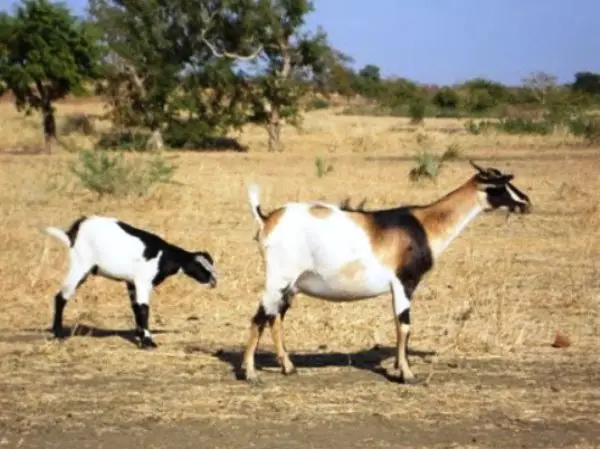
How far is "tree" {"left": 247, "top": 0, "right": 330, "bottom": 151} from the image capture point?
47.6m

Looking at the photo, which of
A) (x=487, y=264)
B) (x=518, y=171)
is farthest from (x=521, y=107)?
(x=487, y=264)

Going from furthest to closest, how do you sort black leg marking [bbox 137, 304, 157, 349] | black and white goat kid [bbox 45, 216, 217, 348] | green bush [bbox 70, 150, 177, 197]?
green bush [bbox 70, 150, 177, 197], black and white goat kid [bbox 45, 216, 217, 348], black leg marking [bbox 137, 304, 157, 349]

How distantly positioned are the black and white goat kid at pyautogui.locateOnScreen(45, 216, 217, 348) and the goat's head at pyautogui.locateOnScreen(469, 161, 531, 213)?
2703mm

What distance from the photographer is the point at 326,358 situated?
1012 centimetres

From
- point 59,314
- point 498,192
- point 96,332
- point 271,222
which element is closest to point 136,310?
point 59,314

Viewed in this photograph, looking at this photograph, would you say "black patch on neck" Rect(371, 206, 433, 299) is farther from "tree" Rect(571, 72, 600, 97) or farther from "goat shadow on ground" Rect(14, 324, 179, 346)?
"tree" Rect(571, 72, 600, 97)

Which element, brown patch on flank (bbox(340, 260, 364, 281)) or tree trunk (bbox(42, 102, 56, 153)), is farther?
tree trunk (bbox(42, 102, 56, 153))

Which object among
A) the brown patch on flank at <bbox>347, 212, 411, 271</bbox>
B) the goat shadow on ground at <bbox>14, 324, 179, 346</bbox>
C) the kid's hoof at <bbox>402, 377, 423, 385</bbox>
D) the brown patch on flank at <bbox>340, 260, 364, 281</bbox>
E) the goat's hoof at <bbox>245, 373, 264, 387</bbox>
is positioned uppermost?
the brown patch on flank at <bbox>347, 212, 411, 271</bbox>

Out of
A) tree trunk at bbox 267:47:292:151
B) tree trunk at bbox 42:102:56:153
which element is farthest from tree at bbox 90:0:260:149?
tree trunk at bbox 42:102:56:153

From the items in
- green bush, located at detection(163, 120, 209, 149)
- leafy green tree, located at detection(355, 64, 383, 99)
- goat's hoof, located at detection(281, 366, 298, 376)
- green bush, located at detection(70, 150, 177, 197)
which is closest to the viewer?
goat's hoof, located at detection(281, 366, 298, 376)

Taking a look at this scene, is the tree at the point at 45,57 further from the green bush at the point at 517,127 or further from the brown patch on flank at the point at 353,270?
the brown patch on flank at the point at 353,270

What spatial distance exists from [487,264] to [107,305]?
500 centimetres

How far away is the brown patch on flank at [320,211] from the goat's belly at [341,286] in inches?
17.4

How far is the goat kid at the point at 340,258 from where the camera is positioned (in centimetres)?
896
